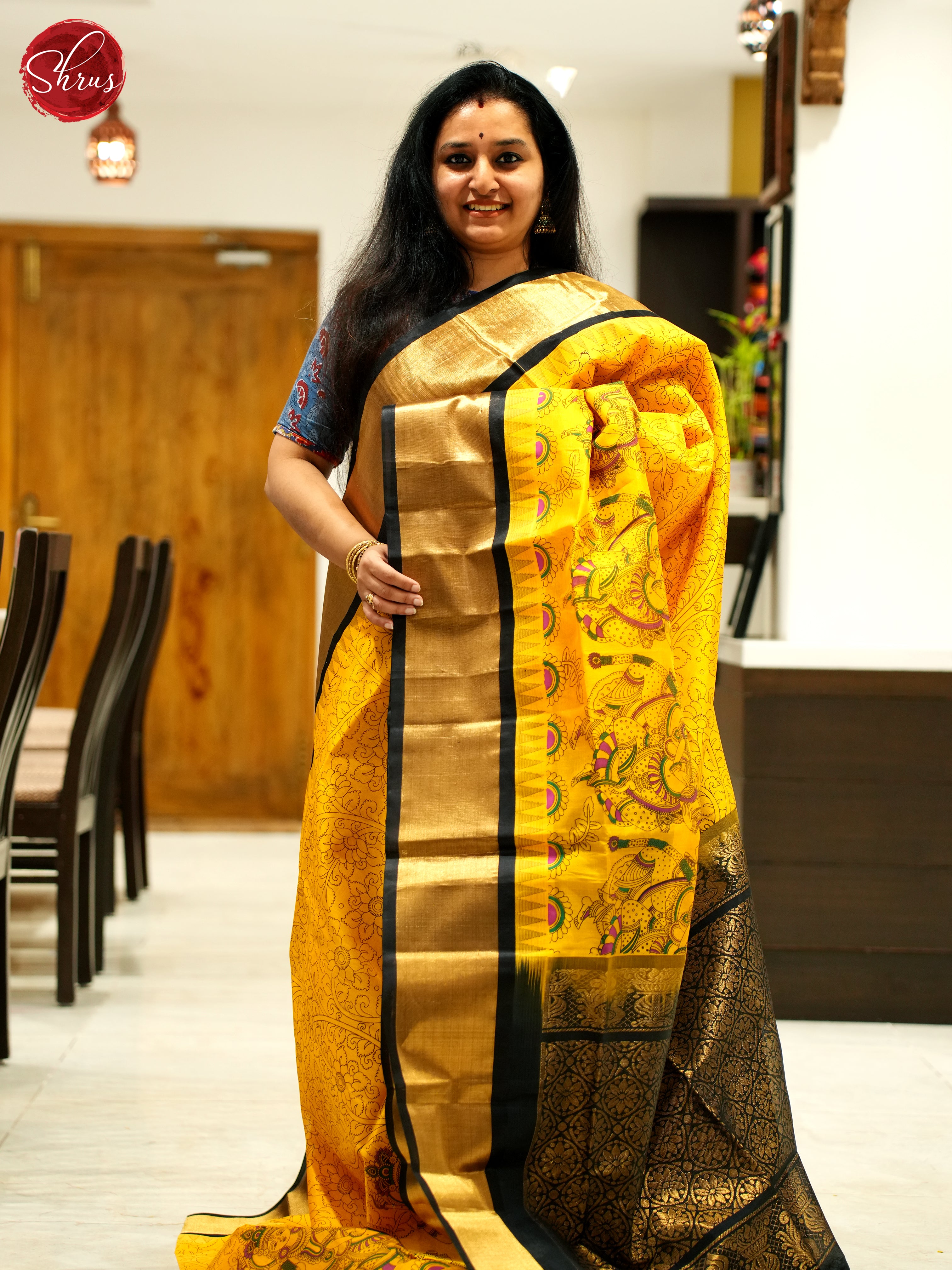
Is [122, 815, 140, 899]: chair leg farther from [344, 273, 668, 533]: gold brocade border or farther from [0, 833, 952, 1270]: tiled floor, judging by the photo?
[344, 273, 668, 533]: gold brocade border

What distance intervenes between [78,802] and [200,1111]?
868 millimetres

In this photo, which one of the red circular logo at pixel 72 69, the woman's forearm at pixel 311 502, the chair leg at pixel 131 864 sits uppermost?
the red circular logo at pixel 72 69

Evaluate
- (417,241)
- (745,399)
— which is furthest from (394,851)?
(745,399)

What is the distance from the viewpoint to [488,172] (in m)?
1.44

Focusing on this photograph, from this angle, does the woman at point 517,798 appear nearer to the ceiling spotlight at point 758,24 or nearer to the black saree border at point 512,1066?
the black saree border at point 512,1066

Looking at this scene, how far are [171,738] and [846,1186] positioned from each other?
3.74 m

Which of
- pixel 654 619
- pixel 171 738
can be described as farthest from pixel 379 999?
pixel 171 738

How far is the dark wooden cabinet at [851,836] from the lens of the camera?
2666mm

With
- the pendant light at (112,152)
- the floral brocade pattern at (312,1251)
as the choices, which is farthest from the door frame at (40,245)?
the floral brocade pattern at (312,1251)

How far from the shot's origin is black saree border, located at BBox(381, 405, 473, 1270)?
4.45ft

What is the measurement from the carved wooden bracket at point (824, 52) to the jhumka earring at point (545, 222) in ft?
4.83

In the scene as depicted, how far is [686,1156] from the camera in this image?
1.40 m

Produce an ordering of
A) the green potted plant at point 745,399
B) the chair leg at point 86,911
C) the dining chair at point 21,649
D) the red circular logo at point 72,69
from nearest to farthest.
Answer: the red circular logo at point 72,69, the dining chair at point 21,649, the chair leg at point 86,911, the green potted plant at point 745,399

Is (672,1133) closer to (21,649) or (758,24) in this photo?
(21,649)
